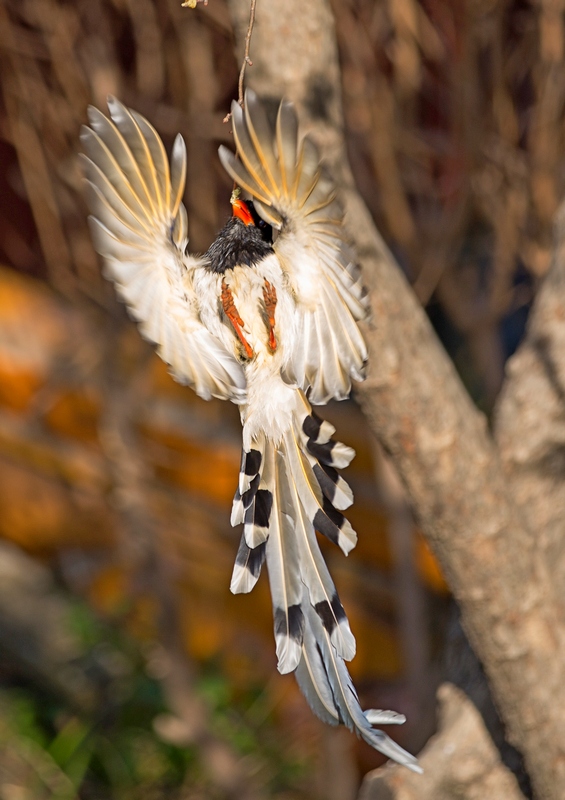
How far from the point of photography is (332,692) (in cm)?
123

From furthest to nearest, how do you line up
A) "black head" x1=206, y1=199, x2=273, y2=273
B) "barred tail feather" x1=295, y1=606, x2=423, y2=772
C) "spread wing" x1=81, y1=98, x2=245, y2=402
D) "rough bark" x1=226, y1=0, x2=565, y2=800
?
"rough bark" x1=226, y1=0, x2=565, y2=800, "barred tail feather" x1=295, y1=606, x2=423, y2=772, "black head" x1=206, y1=199, x2=273, y2=273, "spread wing" x1=81, y1=98, x2=245, y2=402

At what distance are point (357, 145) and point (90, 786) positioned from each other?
8.41 ft

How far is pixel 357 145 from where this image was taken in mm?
2564

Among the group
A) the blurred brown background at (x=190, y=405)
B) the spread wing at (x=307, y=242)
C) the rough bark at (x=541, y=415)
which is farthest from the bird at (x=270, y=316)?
the blurred brown background at (x=190, y=405)

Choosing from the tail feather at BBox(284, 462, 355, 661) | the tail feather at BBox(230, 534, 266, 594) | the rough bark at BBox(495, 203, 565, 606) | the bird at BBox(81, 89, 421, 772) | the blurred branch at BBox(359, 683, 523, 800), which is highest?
the bird at BBox(81, 89, 421, 772)

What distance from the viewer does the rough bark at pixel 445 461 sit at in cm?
130

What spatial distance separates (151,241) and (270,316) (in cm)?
19

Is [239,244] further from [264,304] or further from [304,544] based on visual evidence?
[304,544]

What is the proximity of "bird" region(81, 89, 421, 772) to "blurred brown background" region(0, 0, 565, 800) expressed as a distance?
1.22 meters

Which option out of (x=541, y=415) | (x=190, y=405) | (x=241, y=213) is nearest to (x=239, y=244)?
(x=241, y=213)

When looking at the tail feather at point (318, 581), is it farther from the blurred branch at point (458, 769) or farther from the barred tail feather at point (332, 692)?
the blurred branch at point (458, 769)

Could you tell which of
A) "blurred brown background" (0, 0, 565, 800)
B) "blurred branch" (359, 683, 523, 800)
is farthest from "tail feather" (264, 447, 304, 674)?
"blurred brown background" (0, 0, 565, 800)

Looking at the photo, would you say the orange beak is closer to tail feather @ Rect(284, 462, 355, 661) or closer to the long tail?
the long tail

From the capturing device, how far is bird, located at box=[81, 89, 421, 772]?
2.98ft
